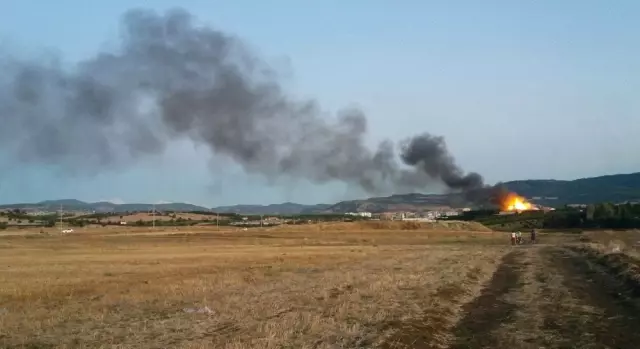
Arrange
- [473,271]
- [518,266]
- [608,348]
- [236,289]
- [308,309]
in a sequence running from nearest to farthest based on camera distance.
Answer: [608,348] → [308,309] → [236,289] → [473,271] → [518,266]

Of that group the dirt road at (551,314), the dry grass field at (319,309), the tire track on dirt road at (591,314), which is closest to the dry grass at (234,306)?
the dry grass field at (319,309)

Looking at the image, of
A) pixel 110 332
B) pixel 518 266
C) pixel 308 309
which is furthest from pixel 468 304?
pixel 518 266

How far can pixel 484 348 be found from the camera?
18547 mm

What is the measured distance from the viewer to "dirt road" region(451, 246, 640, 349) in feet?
65.0

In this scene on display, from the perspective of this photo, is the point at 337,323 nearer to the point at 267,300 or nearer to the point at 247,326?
the point at 247,326

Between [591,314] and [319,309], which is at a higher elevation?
[319,309]

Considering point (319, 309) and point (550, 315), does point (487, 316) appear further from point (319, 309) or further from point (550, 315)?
point (319, 309)

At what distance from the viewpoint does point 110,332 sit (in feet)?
69.3

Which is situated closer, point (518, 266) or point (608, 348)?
point (608, 348)

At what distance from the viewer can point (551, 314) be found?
25.1 m

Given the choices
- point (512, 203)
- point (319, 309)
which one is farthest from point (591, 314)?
point (512, 203)

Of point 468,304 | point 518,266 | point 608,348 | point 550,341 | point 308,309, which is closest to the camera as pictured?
point 608,348

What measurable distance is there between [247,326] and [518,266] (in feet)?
111

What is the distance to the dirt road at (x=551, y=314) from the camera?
1980cm
